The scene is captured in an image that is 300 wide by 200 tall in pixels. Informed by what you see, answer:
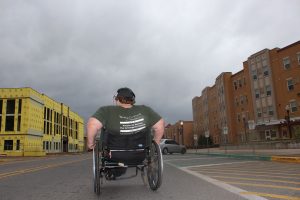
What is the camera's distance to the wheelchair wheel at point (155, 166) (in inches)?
213

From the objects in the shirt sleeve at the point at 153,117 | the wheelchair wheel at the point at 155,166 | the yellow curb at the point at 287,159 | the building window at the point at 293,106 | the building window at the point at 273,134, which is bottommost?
the yellow curb at the point at 287,159

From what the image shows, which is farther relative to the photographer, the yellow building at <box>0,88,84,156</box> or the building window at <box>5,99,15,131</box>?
the building window at <box>5,99,15,131</box>

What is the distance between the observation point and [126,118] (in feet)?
18.5

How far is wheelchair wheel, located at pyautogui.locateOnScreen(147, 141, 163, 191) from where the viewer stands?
5.41 m

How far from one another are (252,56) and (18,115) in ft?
132

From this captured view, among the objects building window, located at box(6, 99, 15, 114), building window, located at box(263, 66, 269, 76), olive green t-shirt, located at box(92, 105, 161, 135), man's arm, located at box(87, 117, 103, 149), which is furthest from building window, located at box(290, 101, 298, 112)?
man's arm, located at box(87, 117, 103, 149)

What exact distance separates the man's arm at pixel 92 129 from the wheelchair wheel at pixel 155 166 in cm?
95

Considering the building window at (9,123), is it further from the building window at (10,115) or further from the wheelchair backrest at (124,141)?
the wheelchair backrest at (124,141)

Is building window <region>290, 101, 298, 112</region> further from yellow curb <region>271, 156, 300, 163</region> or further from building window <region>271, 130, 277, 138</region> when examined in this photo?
yellow curb <region>271, 156, 300, 163</region>

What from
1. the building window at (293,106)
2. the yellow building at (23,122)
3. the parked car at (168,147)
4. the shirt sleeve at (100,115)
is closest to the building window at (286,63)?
the building window at (293,106)

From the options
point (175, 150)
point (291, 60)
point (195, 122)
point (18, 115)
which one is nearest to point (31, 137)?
point (18, 115)

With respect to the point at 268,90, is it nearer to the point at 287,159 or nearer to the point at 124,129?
the point at 287,159

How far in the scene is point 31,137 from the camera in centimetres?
5881

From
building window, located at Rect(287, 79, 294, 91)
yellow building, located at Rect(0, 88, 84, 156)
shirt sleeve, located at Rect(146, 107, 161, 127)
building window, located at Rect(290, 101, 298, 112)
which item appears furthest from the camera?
yellow building, located at Rect(0, 88, 84, 156)
